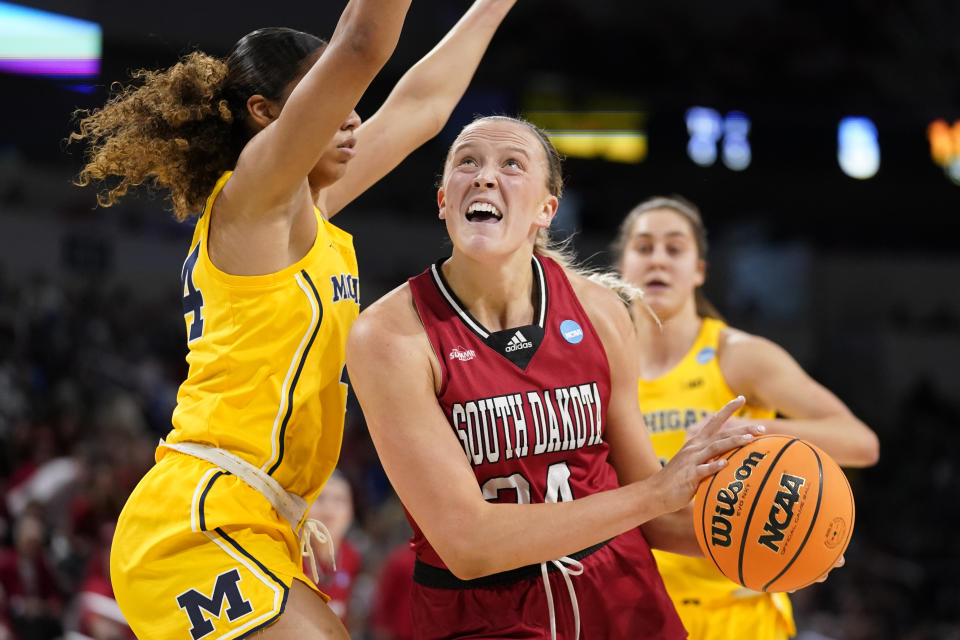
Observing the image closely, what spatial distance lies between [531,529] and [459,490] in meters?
0.18

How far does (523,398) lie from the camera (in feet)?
8.38

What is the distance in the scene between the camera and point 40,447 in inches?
361

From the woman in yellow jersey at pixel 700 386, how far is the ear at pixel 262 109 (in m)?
1.68

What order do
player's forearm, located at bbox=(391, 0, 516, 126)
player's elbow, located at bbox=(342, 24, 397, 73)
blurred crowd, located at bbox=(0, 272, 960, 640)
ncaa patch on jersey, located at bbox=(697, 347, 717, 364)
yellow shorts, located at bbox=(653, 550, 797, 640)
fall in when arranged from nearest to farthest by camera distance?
player's elbow, located at bbox=(342, 24, 397, 73)
player's forearm, located at bbox=(391, 0, 516, 126)
yellow shorts, located at bbox=(653, 550, 797, 640)
ncaa patch on jersey, located at bbox=(697, 347, 717, 364)
blurred crowd, located at bbox=(0, 272, 960, 640)

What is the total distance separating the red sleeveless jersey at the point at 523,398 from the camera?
2.52 metres

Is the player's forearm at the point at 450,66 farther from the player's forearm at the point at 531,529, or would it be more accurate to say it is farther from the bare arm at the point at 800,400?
the player's forearm at the point at 531,529

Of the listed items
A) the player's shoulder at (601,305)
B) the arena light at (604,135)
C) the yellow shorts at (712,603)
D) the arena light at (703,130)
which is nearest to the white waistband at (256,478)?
the player's shoulder at (601,305)

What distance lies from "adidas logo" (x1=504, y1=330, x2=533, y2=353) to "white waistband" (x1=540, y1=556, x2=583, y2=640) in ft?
1.69

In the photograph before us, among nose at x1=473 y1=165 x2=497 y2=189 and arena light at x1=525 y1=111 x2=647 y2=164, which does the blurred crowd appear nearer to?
nose at x1=473 y1=165 x2=497 y2=189

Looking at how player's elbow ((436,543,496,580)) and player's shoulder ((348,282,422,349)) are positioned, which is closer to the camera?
player's elbow ((436,543,496,580))

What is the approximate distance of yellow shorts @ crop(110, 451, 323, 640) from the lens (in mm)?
2420

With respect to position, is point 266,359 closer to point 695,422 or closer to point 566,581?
point 566,581

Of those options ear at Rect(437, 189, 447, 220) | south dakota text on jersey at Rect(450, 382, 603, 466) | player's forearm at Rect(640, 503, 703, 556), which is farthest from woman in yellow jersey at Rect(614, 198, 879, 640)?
ear at Rect(437, 189, 447, 220)

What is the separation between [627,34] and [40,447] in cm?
1105
